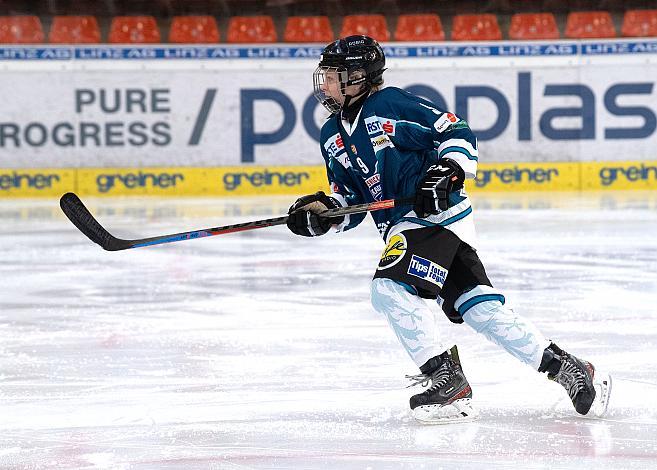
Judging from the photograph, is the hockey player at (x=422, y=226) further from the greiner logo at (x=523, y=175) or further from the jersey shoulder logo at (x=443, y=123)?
the greiner logo at (x=523, y=175)

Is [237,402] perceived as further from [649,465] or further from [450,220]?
[649,465]

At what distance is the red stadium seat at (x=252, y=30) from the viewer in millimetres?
13016

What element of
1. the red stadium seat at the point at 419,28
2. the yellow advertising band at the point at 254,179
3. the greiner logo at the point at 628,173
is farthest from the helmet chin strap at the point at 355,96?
the red stadium seat at the point at 419,28

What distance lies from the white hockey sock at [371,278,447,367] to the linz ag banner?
9.56 m

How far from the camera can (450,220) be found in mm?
2791

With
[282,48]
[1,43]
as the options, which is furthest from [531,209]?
[1,43]

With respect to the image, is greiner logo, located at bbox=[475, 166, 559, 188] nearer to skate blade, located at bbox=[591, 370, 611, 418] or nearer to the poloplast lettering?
the poloplast lettering

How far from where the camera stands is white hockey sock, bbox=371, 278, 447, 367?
2.71m

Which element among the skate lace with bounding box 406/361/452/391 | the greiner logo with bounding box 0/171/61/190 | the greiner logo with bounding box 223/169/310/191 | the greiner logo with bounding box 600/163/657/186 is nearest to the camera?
the skate lace with bounding box 406/361/452/391

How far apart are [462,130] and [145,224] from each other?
581cm

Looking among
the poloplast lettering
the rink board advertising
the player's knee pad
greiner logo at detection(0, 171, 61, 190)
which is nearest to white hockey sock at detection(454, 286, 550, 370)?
the player's knee pad

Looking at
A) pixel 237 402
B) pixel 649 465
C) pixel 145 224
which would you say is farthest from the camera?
pixel 145 224

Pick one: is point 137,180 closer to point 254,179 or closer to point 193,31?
point 254,179

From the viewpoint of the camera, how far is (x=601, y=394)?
8.86 ft
